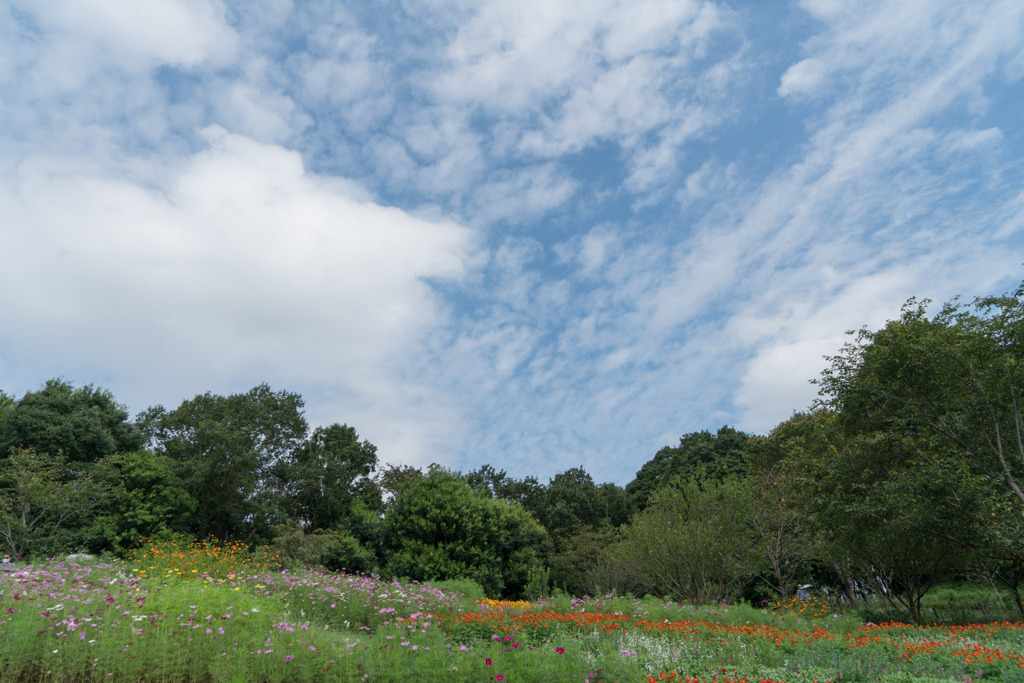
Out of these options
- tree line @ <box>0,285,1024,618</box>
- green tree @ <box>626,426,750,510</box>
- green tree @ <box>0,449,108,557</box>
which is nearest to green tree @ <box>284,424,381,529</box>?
tree line @ <box>0,285,1024,618</box>

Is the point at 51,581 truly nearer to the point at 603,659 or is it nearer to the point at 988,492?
the point at 603,659

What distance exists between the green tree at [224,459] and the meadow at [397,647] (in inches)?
723

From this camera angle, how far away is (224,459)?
2666 cm

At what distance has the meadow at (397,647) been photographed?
18.5ft

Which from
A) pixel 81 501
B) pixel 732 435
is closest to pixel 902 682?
pixel 81 501

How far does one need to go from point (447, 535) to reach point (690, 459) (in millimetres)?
17935

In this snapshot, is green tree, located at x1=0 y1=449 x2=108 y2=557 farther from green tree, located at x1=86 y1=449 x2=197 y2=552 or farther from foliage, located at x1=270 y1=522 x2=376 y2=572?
foliage, located at x1=270 y1=522 x2=376 y2=572

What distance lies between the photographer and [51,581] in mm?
7645

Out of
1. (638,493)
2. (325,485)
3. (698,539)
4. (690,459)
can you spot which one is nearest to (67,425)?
(325,485)

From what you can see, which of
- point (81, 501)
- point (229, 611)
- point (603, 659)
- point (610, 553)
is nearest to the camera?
point (603, 659)

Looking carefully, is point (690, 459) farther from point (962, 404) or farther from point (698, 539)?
point (962, 404)

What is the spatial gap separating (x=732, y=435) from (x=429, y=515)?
21741mm

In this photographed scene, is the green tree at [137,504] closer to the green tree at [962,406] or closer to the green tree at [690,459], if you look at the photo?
the green tree at [690,459]

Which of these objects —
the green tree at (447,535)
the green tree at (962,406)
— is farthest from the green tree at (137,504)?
the green tree at (962,406)
